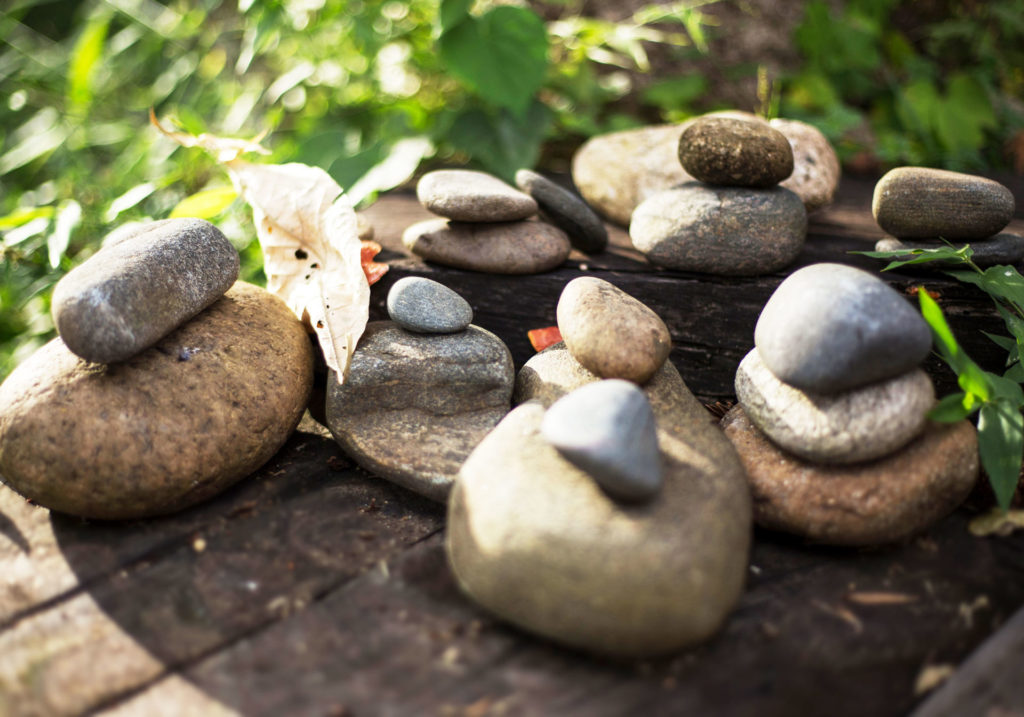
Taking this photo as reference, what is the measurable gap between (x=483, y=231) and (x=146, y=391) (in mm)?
1299

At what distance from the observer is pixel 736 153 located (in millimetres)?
2443

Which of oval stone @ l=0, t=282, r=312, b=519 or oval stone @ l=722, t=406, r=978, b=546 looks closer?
oval stone @ l=722, t=406, r=978, b=546

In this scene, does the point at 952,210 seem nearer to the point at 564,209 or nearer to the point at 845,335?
the point at 845,335

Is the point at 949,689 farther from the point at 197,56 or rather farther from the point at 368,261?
the point at 197,56

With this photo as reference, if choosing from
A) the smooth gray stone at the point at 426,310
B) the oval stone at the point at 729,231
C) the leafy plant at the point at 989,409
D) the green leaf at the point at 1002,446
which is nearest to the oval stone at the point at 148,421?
the smooth gray stone at the point at 426,310

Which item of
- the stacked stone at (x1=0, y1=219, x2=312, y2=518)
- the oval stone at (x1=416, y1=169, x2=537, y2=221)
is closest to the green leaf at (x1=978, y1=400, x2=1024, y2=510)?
the oval stone at (x1=416, y1=169, x2=537, y2=221)

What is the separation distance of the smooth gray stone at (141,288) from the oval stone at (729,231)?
1511 millimetres

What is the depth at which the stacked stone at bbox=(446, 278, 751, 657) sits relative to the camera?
1458 millimetres

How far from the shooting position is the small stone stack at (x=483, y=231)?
8.29 feet

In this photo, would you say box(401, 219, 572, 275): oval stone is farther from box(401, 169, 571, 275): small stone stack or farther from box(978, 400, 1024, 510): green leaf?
box(978, 400, 1024, 510): green leaf

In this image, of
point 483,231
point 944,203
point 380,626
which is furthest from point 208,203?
point 944,203

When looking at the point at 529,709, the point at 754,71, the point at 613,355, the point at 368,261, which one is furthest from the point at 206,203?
the point at 754,71

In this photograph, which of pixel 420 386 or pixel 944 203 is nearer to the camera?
pixel 420 386

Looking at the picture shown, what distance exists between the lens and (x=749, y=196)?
8.17ft
